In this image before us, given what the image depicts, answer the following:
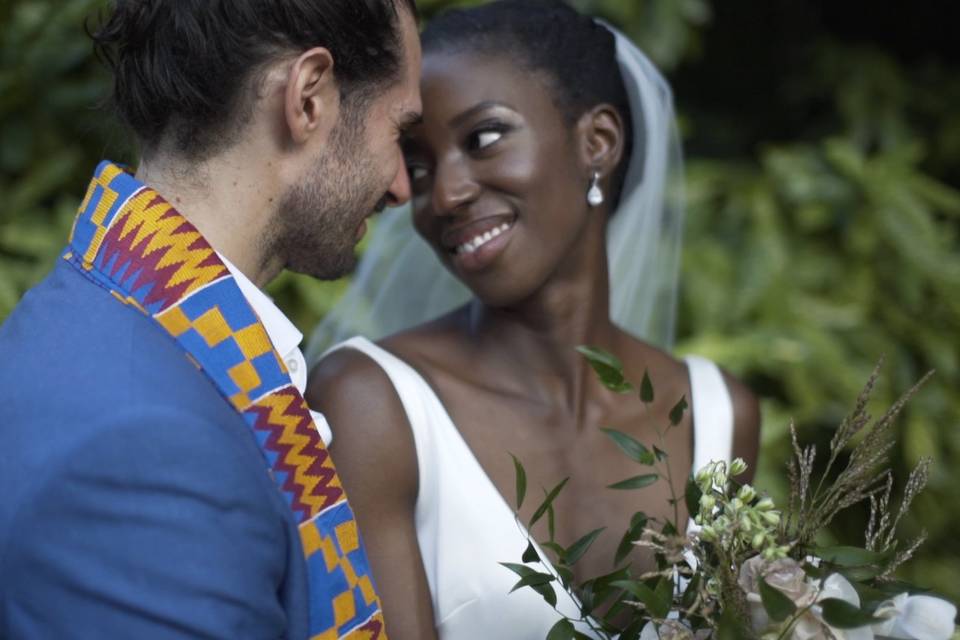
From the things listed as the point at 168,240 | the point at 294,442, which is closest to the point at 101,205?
the point at 168,240

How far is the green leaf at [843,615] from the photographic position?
1.33 metres

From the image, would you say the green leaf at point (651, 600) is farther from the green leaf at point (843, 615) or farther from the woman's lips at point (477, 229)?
the woman's lips at point (477, 229)

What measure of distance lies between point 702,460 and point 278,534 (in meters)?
0.97

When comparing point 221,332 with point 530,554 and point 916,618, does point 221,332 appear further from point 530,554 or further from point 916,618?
point 916,618

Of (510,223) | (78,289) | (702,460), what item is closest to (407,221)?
(510,223)

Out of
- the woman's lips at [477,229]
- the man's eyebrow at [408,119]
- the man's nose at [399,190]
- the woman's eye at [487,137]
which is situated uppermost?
the man's eyebrow at [408,119]

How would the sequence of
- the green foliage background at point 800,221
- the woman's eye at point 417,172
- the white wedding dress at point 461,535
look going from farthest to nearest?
the green foliage background at point 800,221 → the woman's eye at point 417,172 → the white wedding dress at point 461,535

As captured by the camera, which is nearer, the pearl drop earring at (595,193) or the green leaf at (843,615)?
the green leaf at (843,615)

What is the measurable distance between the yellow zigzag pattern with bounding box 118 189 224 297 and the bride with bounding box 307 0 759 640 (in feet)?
1.82

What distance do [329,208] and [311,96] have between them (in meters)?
0.15

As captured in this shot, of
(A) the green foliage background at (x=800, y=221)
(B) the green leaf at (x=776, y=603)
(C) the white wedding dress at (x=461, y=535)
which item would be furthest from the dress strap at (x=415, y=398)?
(A) the green foliage background at (x=800, y=221)

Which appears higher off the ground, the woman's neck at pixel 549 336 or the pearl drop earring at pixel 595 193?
the pearl drop earring at pixel 595 193

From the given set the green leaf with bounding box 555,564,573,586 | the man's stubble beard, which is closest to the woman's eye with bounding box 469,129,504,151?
the man's stubble beard

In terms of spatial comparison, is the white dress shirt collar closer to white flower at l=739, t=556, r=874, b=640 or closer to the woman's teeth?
the woman's teeth
